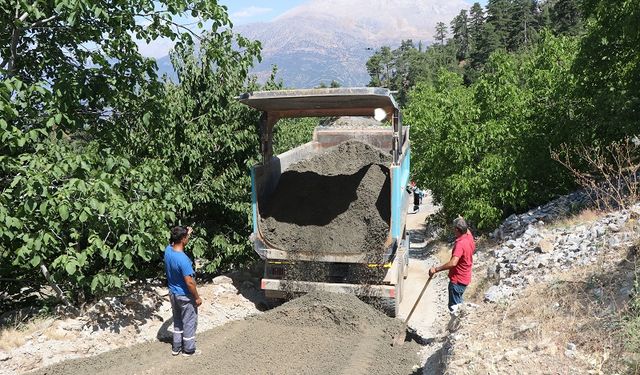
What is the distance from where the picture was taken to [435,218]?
1686cm

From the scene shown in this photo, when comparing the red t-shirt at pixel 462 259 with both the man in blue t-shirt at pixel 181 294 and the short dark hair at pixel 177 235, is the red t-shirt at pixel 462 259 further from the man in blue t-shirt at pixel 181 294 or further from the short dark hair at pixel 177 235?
the short dark hair at pixel 177 235

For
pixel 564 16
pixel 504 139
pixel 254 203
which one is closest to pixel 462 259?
pixel 254 203

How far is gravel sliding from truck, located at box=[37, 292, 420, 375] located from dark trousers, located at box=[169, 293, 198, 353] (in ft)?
0.46

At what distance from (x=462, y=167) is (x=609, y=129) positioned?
3698mm

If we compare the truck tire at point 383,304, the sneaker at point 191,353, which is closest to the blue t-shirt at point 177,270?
the sneaker at point 191,353

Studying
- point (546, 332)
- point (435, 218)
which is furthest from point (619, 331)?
point (435, 218)

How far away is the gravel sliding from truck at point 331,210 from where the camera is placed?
7.07m

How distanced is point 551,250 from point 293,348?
14.4ft

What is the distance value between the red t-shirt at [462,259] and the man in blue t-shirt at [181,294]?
300cm

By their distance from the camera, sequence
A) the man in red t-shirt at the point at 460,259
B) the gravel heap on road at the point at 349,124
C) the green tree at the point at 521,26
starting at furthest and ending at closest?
the green tree at the point at 521,26
the gravel heap on road at the point at 349,124
the man in red t-shirt at the point at 460,259

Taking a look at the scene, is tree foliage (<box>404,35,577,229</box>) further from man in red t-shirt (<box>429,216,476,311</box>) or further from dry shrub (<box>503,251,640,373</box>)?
man in red t-shirt (<box>429,216,476,311</box>)

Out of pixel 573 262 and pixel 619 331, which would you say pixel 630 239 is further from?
pixel 619 331

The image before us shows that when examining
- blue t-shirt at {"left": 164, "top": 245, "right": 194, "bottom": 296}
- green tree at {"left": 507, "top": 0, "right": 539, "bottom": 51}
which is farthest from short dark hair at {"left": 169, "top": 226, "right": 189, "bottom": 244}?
→ green tree at {"left": 507, "top": 0, "right": 539, "bottom": 51}

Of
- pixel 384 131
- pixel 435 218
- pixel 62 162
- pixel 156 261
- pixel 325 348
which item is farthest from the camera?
pixel 435 218
